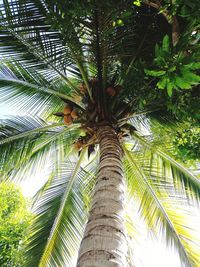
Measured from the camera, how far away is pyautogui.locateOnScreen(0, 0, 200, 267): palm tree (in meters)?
3.48

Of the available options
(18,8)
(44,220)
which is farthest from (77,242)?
(18,8)

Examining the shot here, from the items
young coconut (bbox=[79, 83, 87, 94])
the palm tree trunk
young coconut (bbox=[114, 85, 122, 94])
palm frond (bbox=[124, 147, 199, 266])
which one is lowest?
the palm tree trunk

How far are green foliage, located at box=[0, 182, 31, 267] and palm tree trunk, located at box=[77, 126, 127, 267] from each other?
303 cm

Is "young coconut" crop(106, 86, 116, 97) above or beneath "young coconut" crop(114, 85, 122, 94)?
beneath

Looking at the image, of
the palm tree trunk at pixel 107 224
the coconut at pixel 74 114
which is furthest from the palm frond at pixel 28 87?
the palm tree trunk at pixel 107 224

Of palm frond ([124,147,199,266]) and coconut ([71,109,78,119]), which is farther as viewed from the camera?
palm frond ([124,147,199,266])

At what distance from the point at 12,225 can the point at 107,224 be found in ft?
16.7

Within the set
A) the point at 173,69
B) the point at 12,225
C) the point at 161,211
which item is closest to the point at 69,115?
the point at 161,211

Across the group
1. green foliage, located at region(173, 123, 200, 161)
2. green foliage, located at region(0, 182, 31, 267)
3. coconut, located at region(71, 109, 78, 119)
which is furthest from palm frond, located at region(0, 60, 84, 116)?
green foliage, located at region(173, 123, 200, 161)

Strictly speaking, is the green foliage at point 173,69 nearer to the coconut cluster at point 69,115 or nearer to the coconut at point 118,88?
the coconut at point 118,88

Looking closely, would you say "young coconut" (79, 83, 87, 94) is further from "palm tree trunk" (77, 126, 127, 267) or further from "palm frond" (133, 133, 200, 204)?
"palm tree trunk" (77, 126, 127, 267)

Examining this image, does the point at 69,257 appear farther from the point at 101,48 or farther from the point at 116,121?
the point at 101,48

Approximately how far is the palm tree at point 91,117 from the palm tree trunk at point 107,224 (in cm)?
2

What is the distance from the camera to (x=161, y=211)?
5871 mm
